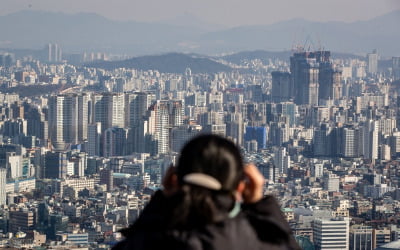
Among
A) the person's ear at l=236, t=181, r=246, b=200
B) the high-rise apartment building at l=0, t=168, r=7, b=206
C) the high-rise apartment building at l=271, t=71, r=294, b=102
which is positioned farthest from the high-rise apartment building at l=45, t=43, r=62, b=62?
the person's ear at l=236, t=181, r=246, b=200

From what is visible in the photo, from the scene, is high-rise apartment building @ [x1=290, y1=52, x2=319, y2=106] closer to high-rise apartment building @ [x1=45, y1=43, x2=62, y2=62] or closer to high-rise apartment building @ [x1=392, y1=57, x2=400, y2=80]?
high-rise apartment building @ [x1=392, y1=57, x2=400, y2=80]

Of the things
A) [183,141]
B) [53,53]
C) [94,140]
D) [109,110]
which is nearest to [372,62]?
[53,53]

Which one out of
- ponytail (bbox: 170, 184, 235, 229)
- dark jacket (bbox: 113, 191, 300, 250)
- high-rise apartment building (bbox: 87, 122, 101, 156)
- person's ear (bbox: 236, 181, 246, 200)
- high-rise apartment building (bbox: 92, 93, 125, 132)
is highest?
person's ear (bbox: 236, 181, 246, 200)

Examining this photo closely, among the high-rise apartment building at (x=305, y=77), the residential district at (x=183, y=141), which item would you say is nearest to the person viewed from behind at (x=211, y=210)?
the residential district at (x=183, y=141)

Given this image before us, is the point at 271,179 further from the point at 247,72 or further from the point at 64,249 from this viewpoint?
the point at 247,72

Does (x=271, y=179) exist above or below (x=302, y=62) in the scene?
below

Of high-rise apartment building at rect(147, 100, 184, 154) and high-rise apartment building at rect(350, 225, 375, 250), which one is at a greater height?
high-rise apartment building at rect(147, 100, 184, 154)

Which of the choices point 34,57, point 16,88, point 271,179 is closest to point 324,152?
point 271,179
